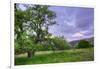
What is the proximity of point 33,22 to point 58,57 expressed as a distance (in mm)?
525

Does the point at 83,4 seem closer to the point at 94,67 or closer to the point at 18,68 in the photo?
the point at 94,67

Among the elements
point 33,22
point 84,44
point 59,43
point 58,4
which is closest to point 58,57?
point 59,43

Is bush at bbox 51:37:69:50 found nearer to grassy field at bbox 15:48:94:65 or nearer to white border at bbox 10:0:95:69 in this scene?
grassy field at bbox 15:48:94:65

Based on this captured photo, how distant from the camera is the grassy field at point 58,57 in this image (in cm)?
206

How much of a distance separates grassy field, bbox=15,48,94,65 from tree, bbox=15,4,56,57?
0.29ft

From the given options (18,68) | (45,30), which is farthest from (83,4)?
(18,68)

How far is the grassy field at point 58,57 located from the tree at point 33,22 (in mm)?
87

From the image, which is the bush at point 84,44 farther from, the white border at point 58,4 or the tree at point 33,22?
the tree at point 33,22

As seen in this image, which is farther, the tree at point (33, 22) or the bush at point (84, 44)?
the bush at point (84, 44)

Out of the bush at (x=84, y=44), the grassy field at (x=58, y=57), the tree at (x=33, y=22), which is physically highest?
the tree at (x=33, y=22)

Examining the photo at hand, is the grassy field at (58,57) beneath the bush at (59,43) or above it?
beneath

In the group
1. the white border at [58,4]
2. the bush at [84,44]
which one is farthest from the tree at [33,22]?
the bush at [84,44]

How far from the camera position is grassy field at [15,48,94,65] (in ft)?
6.77
